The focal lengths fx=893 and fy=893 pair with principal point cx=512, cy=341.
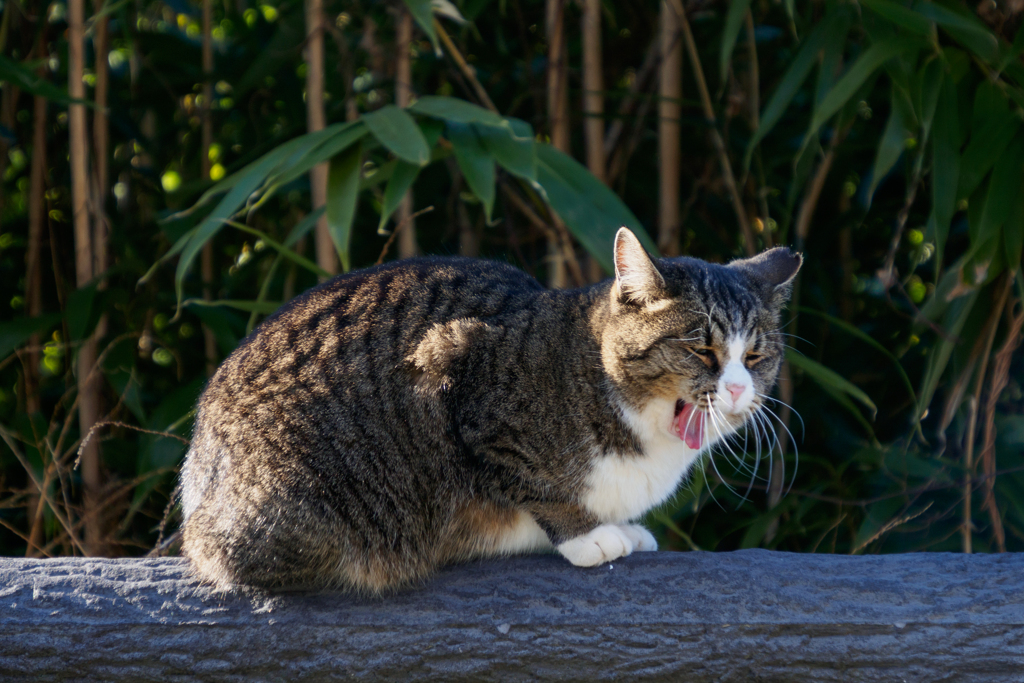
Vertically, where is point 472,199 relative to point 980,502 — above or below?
above

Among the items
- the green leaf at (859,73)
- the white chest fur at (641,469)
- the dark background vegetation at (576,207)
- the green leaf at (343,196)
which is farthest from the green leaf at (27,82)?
the green leaf at (859,73)

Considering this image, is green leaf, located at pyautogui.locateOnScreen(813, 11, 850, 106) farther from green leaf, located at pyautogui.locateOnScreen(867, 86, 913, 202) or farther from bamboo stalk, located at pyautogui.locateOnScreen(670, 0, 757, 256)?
bamboo stalk, located at pyautogui.locateOnScreen(670, 0, 757, 256)

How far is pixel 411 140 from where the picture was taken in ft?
5.17

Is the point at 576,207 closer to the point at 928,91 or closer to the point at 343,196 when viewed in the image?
the point at 343,196

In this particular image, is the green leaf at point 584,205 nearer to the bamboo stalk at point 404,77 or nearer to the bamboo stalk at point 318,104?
the bamboo stalk at point 404,77

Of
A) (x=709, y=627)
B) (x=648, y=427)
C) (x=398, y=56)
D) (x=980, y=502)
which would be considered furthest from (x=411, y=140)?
(x=980, y=502)

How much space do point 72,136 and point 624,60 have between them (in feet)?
4.81

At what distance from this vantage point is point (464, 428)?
1.31 metres

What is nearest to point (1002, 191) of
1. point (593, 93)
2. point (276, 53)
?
point (593, 93)

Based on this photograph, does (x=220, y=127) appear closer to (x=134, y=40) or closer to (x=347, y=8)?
(x=134, y=40)

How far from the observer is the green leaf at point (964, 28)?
1.60m

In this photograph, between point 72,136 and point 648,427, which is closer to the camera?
point 648,427

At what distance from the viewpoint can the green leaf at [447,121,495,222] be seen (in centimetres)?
157

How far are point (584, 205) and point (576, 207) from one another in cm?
2
